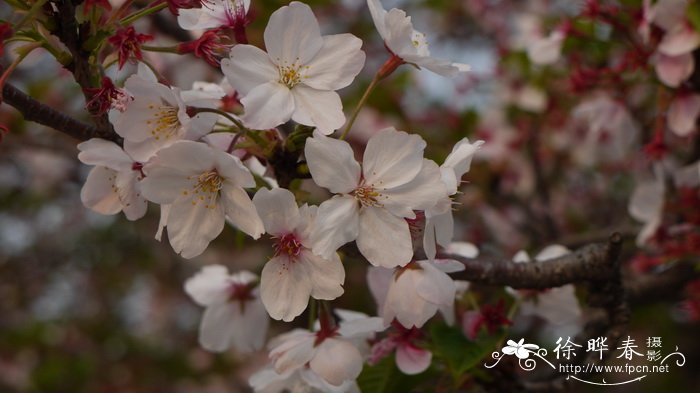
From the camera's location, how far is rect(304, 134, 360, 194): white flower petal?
1.17 m

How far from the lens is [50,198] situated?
473 cm

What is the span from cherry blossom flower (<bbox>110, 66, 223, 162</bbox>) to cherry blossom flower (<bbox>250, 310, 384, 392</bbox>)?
1.52 ft

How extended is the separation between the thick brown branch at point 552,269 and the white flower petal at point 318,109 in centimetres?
44

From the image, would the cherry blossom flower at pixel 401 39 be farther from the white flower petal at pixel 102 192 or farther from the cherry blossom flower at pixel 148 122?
the white flower petal at pixel 102 192

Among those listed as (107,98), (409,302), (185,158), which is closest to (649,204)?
(409,302)

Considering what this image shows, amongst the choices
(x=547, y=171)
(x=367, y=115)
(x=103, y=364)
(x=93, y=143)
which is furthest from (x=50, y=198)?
(x=93, y=143)

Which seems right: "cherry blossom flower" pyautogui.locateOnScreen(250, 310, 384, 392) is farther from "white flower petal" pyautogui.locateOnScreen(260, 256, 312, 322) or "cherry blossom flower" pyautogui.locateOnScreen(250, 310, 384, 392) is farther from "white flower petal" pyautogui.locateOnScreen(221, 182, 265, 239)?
"white flower petal" pyautogui.locateOnScreen(221, 182, 265, 239)

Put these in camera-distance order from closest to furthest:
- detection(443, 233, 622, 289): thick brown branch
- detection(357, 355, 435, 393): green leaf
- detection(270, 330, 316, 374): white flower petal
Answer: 1. detection(270, 330, 316, 374): white flower petal
2. detection(443, 233, 622, 289): thick brown branch
3. detection(357, 355, 435, 393): green leaf

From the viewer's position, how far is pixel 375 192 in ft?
3.98

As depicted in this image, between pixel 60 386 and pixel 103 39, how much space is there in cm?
355

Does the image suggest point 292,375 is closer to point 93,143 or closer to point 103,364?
point 93,143

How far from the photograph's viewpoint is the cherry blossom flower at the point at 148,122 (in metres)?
1.20

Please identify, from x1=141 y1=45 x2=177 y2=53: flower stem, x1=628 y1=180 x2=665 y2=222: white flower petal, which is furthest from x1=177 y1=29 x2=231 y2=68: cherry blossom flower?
x1=628 y1=180 x2=665 y2=222: white flower petal

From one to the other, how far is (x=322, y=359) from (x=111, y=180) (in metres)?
0.51
